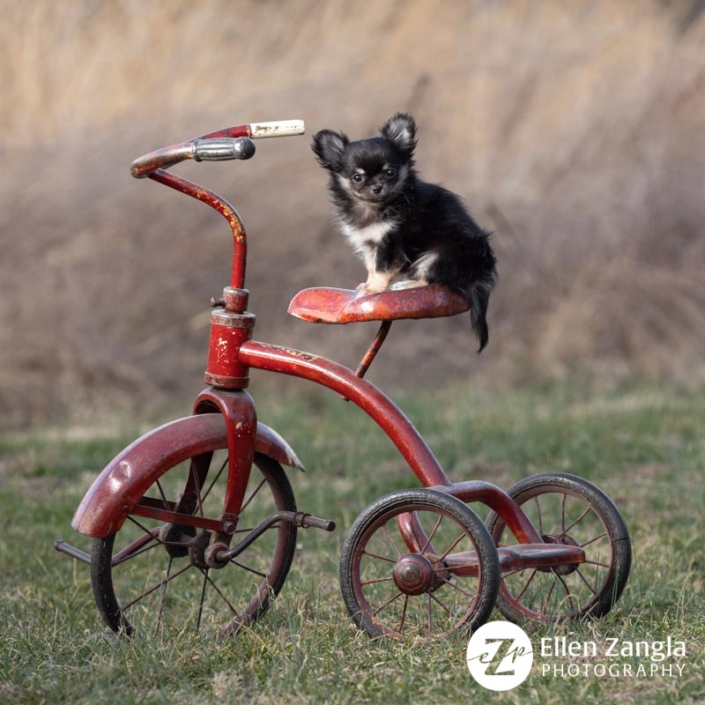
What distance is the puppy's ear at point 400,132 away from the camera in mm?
3800

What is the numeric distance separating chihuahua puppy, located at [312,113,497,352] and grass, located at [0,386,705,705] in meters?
1.03

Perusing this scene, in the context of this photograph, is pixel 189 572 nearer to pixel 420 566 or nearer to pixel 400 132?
pixel 420 566

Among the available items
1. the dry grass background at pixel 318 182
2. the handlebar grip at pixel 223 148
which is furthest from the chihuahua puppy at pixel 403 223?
the dry grass background at pixel 318 182

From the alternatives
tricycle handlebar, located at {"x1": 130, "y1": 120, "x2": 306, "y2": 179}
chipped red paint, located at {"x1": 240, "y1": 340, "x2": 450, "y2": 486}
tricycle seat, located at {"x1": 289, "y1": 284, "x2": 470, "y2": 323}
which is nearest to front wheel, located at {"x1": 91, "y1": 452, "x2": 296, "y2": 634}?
chipped red paint, located at {"x1": 240, "y1": 340, "x2": 450, "y2": 486}

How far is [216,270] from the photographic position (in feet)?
30.3

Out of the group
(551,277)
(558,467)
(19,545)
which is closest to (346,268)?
(551,277)

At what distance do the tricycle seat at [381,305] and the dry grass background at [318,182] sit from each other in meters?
5.07

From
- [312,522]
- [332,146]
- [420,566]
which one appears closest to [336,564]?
[312,522]

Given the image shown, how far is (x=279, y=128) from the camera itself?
350cm

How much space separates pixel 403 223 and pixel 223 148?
0.61 m

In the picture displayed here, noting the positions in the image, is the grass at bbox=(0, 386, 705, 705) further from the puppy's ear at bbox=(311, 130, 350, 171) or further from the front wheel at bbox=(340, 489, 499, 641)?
the puppy's ear at bbox=(311, 130, 350, 171)

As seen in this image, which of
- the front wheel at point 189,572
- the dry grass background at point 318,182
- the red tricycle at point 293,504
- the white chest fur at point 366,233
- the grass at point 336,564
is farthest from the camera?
the dry grass background at point 318,182

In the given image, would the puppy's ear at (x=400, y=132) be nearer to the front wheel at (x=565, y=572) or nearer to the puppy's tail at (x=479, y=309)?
the puppy's tail at (x=479, y=309)

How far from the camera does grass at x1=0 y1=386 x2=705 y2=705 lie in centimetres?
314
